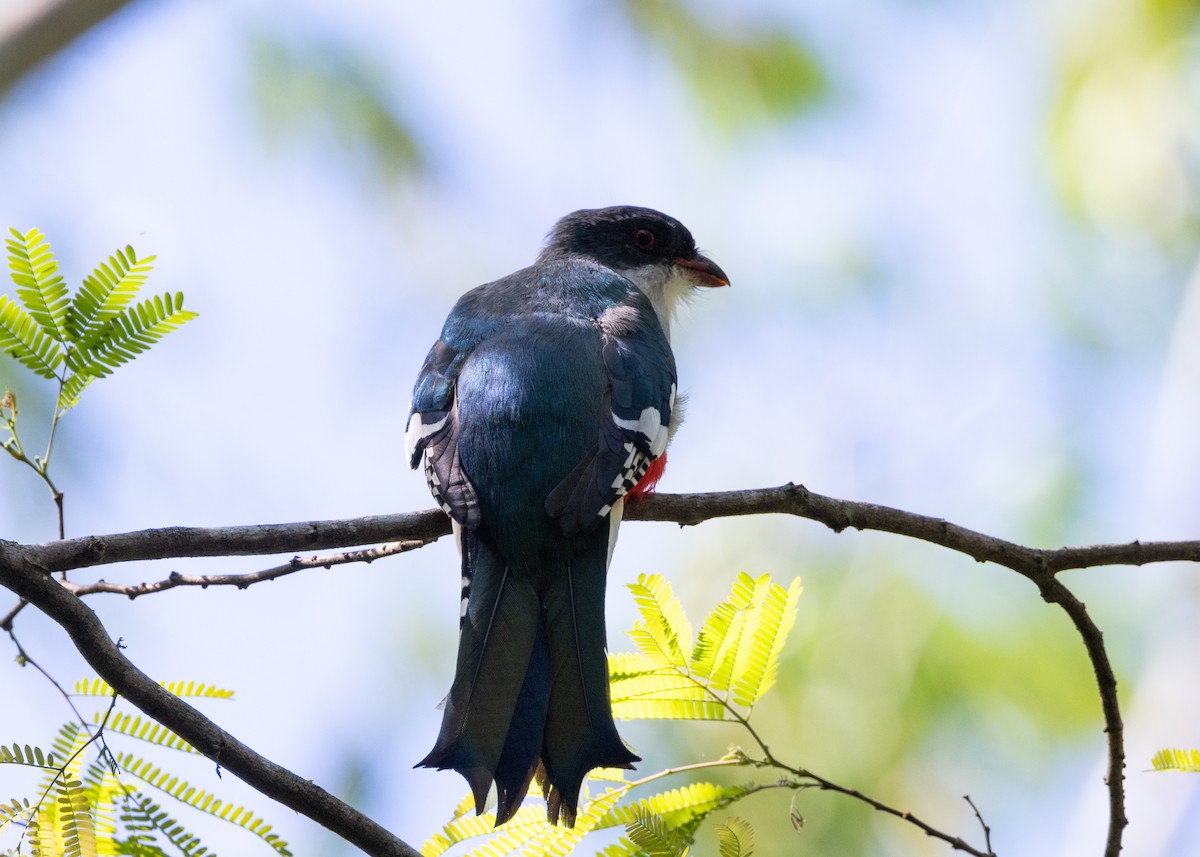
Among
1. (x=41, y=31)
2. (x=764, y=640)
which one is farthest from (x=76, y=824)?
(x=41, y=31)

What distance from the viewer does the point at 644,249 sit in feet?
20.5

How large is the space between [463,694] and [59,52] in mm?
2901

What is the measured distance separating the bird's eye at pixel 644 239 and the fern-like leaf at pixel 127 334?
10.3 ft

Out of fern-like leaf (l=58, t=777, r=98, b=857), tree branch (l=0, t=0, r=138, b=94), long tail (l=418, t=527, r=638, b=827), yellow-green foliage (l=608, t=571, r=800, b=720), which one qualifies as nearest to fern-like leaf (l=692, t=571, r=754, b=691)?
yellow-green foliage (l=608, t=571, r=800, b=720)

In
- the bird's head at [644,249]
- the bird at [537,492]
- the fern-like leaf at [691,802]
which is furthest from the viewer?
the bird's head at [644,249]

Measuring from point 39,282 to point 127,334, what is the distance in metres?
0.25

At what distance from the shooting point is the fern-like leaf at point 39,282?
3.29 m

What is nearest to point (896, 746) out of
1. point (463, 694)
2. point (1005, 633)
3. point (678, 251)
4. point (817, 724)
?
point (817, 724)

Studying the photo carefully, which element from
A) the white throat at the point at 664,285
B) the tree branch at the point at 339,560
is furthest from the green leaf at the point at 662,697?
the white throat at the point at 664,285

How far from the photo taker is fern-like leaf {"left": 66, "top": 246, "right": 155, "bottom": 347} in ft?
11.0

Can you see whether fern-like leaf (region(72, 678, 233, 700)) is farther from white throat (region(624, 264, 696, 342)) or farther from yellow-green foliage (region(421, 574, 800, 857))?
white throat (region(624, 264, 696, 342))

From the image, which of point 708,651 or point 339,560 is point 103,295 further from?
point 708,651

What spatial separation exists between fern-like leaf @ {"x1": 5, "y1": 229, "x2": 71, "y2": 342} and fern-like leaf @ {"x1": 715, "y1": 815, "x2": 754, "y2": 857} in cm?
210

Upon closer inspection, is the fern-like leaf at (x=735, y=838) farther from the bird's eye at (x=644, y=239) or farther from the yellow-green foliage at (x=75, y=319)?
the bird's eye at (x=644, y=239)
